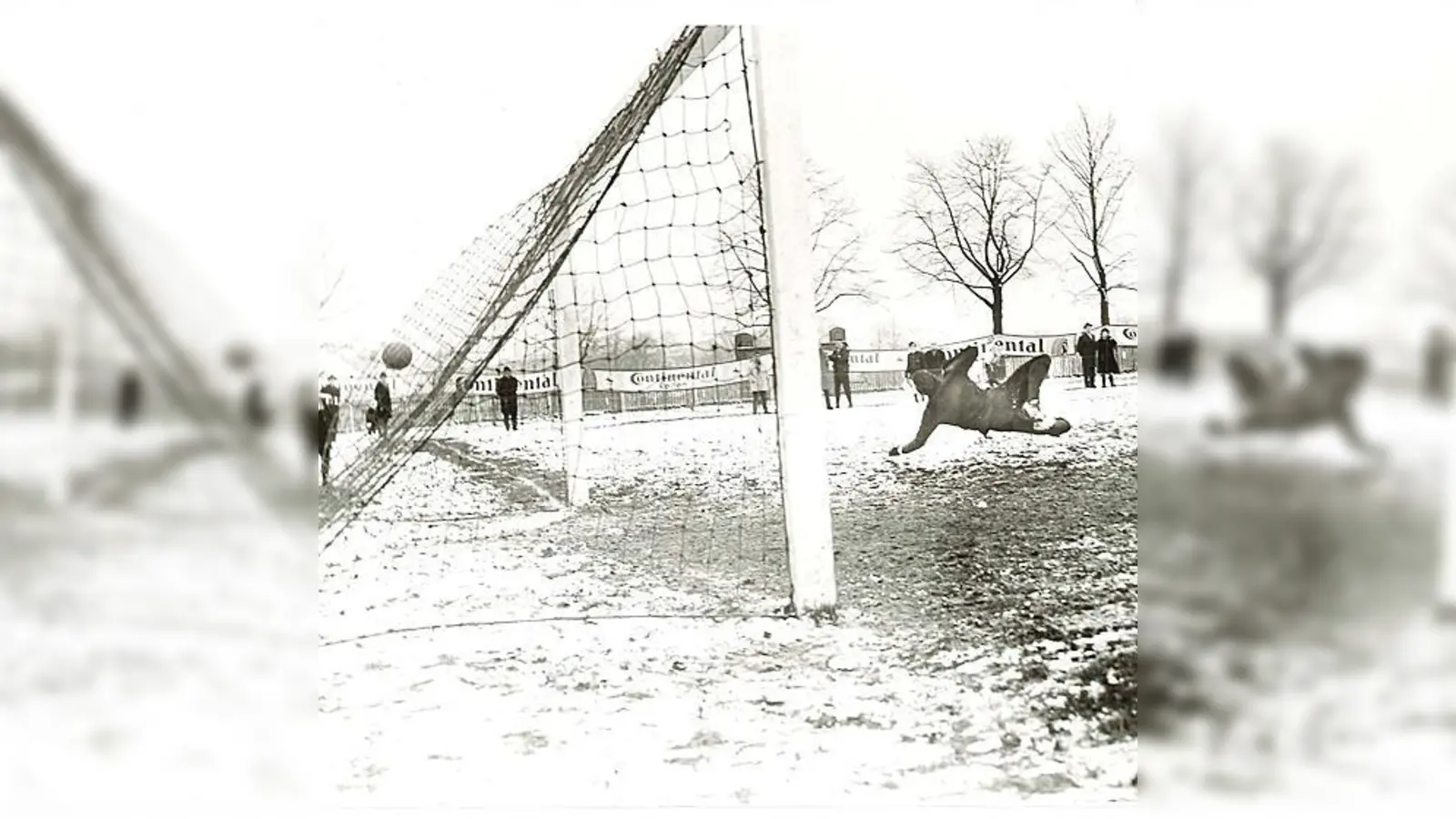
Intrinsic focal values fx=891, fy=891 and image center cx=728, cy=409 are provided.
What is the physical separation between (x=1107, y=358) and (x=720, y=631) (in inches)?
50.7

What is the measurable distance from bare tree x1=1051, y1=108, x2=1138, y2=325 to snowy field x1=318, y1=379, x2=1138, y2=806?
0.34 meters

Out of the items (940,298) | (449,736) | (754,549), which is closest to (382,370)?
(449,736)

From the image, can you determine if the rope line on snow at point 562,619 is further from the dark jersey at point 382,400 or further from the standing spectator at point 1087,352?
the standing spectator at point 1087,352

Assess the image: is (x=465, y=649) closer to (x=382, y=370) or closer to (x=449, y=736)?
(x=449, y=736)

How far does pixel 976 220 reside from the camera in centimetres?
232

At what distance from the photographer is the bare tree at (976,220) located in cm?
221

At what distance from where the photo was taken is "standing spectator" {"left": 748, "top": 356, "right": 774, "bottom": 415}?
2463mm
